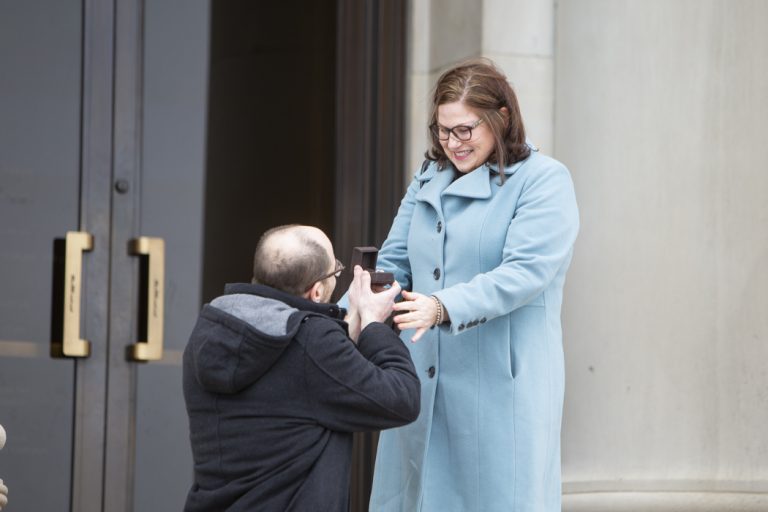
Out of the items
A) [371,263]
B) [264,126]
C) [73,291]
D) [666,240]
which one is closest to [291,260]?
[371,263]

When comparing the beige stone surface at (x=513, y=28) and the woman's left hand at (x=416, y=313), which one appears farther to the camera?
the beige stone surface at (x=513, y=28)

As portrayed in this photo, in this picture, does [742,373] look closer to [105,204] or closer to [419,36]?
[419,36]

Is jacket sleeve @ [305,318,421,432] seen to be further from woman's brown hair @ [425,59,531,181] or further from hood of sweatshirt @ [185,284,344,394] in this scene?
woman's brown hair @ [425,59,531,181]

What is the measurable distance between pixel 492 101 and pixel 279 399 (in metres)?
1.03

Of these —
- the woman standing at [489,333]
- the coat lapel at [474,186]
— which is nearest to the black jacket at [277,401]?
the woman standing at [489,333]

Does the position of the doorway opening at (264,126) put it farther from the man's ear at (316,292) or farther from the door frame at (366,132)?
the man's ear at (316,292)

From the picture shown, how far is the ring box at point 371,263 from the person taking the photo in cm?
301

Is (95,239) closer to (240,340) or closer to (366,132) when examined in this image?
(366,132)

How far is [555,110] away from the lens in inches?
197

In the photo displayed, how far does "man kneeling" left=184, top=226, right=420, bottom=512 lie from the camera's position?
2.69 m

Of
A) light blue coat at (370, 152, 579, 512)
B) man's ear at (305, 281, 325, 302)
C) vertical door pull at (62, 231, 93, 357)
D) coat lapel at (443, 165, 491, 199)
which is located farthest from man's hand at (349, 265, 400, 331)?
vertical door pull at (62, 231, 93, 357)

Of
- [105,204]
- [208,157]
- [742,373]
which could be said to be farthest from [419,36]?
[742,373]

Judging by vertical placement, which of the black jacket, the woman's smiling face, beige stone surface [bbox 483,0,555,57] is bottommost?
the black jacket

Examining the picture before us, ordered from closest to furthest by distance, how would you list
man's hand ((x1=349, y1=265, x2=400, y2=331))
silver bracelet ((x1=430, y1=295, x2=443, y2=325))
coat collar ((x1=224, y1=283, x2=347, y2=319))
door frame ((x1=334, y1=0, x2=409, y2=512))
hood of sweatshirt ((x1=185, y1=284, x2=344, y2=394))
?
1. hood of sweatshirt ((x1=185, y1=284, x2=344, y2=394))
2. coat collar ((x1=224, y1=283, x2=347, y2=319))
3. man's hand ((x1=349, y1=265, x2=400, y2=331))
4. silver bracelet ((x1=430, y1=295, x2=443, y2=325))
5. door frame ((x1=334, y1=0, x2=409, y2=512))
